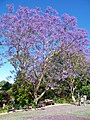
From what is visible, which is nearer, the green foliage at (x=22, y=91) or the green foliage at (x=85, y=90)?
the green foliage at (x=22, y=91)

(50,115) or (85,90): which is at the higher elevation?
(85,90)

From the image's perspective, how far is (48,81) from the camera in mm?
25594

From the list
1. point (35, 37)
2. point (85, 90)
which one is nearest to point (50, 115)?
point (35, 37)

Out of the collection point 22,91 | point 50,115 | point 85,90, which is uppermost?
point 85,90

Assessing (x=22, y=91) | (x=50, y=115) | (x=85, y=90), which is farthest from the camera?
(x=85, y=90)

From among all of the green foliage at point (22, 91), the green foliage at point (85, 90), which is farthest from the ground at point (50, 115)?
the green foliage at point (85, 90)

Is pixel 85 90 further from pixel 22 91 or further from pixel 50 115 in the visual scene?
pixel 50 115

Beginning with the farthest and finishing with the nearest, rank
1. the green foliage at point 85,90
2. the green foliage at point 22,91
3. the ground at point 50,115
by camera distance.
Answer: the green foliage at point 85,90 < the green foliage at point 22,91 < the ground at point 50,115

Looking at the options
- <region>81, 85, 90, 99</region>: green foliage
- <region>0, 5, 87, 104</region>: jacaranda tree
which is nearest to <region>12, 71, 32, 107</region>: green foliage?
<region>0, 5, 87, 104</region>: jacaranda tree

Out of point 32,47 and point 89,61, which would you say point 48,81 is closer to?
point 32,47

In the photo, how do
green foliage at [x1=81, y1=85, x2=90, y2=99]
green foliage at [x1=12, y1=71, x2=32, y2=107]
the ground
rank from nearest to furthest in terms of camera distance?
the ground < green foliage at [x1=12, y1=71, x2=32, y2=107] < green foliage at [x1=81, y1=85, x2=90, y2=99]

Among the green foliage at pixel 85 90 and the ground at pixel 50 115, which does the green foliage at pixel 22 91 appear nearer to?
the ground at pixel 50 115

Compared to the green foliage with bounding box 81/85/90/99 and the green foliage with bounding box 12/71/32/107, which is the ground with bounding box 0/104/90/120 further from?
the green foliage with bounding box 81/85/90/99

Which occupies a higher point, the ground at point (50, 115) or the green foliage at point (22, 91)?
the green foliage at point (22, 91)
